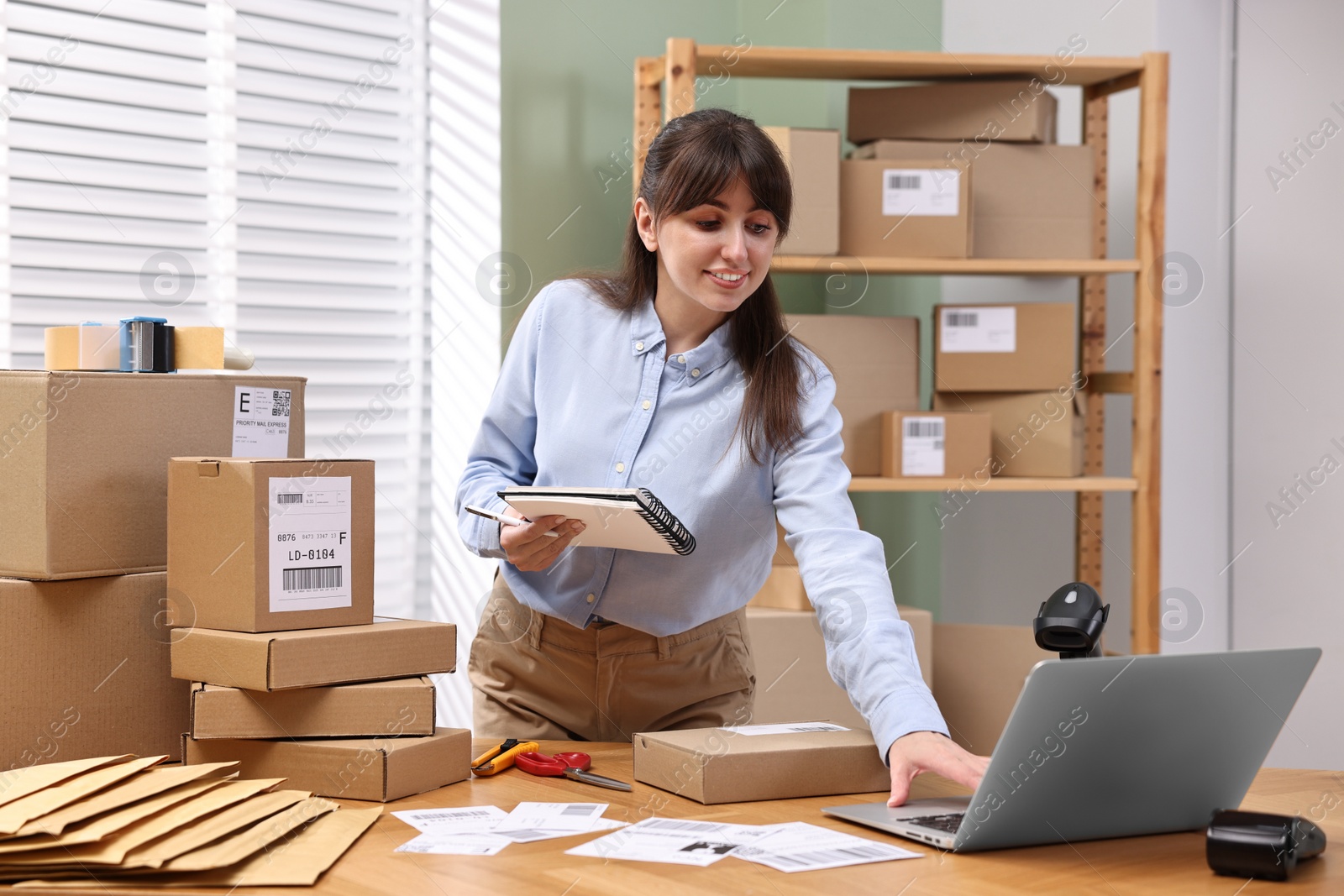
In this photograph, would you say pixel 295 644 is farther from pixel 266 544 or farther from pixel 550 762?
pixel 550 762

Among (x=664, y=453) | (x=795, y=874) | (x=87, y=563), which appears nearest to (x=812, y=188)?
(x=664, y=453)

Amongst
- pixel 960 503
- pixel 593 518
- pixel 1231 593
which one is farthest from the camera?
pixel 960 503

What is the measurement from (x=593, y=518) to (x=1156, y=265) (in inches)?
70.1

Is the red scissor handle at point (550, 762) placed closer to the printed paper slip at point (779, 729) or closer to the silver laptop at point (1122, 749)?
the printed paper slip at point (779, 729)

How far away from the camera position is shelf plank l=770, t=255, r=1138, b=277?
8.39ft

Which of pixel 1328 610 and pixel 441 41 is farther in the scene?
pixel 441 41

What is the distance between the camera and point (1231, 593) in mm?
2727

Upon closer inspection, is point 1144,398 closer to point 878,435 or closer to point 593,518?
point 878,435

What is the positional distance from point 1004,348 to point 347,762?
187 cm

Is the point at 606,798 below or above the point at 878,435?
below

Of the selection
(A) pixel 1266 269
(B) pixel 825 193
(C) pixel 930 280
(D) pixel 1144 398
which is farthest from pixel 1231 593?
(B) pixel 825 193

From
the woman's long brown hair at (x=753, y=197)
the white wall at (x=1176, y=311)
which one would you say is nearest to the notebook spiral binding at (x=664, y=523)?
the woman's long brown hair at (x=753, y=197)

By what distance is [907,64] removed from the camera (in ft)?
8.61

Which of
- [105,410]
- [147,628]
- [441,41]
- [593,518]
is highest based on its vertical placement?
[441,41]
